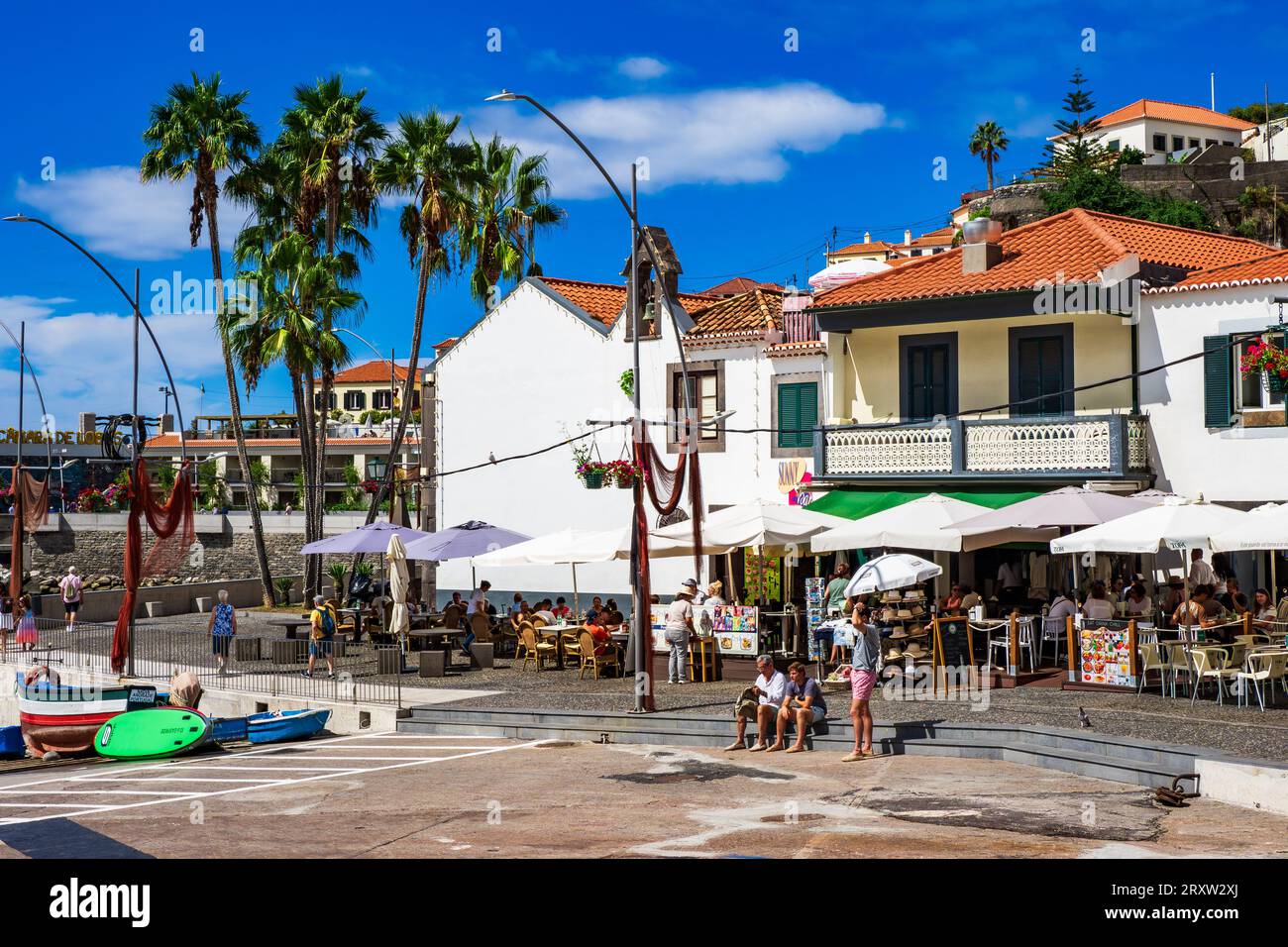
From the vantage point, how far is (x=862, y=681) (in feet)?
57.8

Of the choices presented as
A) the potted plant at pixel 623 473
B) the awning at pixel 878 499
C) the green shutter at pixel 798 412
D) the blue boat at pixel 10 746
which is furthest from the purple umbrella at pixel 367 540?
the green shutter at pixel 798 412

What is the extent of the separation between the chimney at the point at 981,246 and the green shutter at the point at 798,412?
16.4ft

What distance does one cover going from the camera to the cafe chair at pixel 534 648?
27031 mm

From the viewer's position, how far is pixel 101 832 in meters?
14.0

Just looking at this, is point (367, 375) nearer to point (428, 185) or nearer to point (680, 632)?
point (428, 185)

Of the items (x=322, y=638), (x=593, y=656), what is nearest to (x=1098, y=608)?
(x=593, y=656)

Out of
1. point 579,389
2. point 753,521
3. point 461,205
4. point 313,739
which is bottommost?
point 313,739

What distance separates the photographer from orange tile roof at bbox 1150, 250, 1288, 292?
Answer: 26844 millimetres

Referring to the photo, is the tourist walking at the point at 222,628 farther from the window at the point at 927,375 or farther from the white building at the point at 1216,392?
the white building at the point at 1216,392

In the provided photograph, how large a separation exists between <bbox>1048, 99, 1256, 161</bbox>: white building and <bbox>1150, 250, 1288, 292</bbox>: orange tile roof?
75238 mm

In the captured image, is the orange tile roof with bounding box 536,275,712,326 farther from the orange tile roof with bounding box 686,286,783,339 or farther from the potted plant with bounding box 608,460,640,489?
the potted plant with bounding box 608,460,640,489

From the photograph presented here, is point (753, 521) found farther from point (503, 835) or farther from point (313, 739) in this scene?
point (503, 835)
